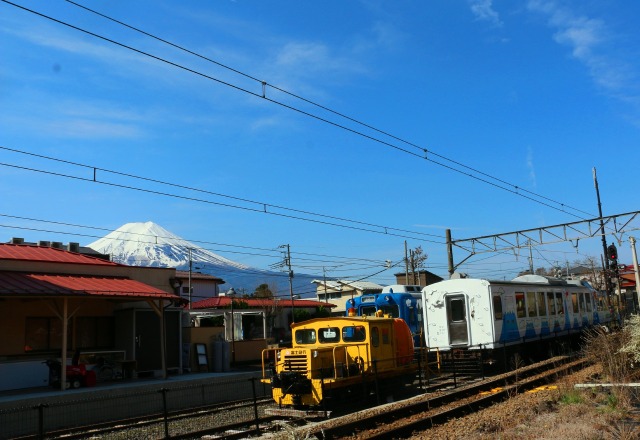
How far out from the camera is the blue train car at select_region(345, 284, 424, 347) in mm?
24406

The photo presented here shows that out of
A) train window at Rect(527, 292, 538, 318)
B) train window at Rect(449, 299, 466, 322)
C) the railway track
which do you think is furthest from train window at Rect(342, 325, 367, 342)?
train window at Rect(527, 292, 538, 318)

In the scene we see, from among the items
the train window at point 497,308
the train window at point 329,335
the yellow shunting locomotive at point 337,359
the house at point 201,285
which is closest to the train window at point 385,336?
the yellow shunting locomotive at point 337,359

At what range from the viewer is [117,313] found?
A: 871 inches

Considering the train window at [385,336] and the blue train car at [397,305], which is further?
the blue train car at [397,305]

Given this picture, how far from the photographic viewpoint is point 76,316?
20859 mm

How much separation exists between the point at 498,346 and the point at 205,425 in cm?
1037

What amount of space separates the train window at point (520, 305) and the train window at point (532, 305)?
21.3 inches

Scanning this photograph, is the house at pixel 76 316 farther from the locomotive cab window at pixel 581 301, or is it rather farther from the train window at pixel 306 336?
the locomotive cab window at pixel 581 301

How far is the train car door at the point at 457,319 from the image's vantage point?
67.1 feet

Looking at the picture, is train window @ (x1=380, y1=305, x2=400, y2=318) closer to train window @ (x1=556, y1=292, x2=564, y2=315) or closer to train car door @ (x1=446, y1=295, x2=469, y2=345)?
train car door @ (x1=446, y1=295, x2=469, y2=345)

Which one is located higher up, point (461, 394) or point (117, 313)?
point (117, 313)

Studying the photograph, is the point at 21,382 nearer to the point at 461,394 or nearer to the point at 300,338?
the point at 300,338

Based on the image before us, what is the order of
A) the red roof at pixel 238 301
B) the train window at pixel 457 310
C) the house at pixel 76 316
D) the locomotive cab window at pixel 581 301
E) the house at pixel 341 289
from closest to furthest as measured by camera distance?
the house at pixel 76 316
the train window at pixel 457 310
the locomotive cab window at pixel 581 301
the red roof at pixel 238 301
the house at pixel 341 289

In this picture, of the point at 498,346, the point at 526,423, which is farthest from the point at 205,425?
the point at 498,346
